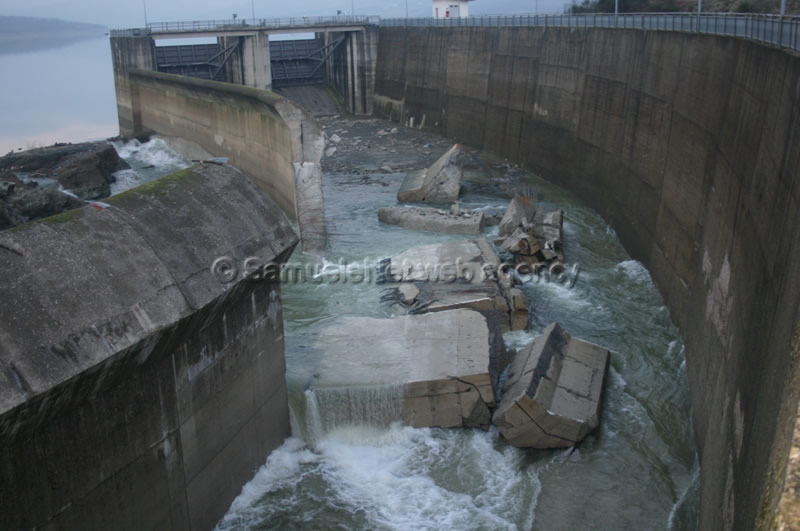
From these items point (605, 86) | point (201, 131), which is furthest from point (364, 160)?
point (605, 86)

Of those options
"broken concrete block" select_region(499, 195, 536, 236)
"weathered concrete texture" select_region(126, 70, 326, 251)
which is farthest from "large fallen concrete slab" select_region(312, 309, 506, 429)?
"broken concrete block" select_region(499, 195, 536, 236)

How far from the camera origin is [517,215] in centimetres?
1750

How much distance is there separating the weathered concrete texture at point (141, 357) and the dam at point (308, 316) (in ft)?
0.07

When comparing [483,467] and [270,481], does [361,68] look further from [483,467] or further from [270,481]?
[270,481]

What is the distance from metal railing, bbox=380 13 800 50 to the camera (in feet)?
33.6

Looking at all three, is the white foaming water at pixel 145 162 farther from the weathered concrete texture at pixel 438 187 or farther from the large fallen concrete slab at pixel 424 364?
the large fallen concrete slab at pixel 424 364

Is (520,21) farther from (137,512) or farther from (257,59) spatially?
(137,512)

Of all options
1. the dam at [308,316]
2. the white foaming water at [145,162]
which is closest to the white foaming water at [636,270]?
the dam at [308,316]

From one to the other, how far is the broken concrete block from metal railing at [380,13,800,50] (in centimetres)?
492

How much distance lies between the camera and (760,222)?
8312 mm

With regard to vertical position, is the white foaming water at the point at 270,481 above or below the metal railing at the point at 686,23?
below

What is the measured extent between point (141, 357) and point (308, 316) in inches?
248

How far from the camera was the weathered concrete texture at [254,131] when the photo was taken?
1673cm

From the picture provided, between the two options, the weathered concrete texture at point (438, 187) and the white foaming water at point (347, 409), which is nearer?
the white foaming water at point (347, 409)
